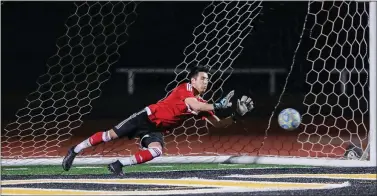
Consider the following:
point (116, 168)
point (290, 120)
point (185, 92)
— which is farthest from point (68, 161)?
point (290, 120)

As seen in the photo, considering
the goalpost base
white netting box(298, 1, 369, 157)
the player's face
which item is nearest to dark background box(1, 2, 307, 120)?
white netting box(298, 1, 369, 157)

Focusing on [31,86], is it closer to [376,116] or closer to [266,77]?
[266,77]

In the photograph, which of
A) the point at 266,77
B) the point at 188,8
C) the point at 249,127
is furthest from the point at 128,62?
the point at 249,127

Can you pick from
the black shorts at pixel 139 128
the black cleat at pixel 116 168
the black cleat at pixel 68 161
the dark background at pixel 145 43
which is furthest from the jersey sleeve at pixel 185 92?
the dark background at pixel 145 43

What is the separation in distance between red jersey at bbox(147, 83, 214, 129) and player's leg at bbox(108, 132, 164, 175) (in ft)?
0.47

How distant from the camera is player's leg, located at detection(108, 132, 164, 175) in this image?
6902mm

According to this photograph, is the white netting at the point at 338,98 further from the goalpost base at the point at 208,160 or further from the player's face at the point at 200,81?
the player's face at the point at 200,81

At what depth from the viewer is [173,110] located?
7371 mm

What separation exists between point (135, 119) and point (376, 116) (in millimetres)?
1966

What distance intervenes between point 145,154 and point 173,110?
553 mm

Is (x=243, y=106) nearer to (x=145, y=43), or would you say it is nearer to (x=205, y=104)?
(x=205, y=104)

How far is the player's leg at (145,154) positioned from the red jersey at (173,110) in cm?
14

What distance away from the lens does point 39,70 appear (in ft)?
64.2

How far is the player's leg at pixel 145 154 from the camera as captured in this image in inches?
272
